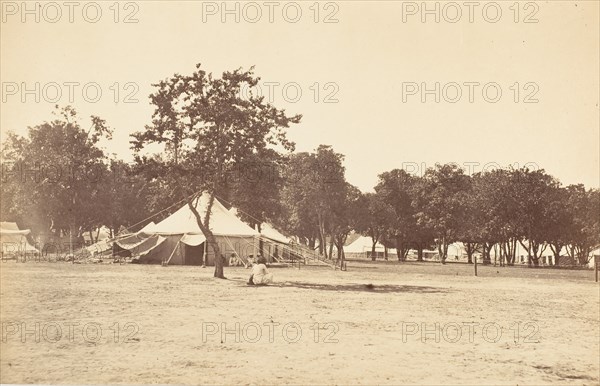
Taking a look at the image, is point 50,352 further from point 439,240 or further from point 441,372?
point 439,240

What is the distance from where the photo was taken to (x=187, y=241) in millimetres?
44656

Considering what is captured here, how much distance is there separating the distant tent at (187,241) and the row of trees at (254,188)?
184 centimetres

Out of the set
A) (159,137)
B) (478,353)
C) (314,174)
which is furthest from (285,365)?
(314,174)

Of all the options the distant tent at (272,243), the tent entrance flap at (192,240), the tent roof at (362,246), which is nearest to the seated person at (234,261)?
the distant tent at (272,243)

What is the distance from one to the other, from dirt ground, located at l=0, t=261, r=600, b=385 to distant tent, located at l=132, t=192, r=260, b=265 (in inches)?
946

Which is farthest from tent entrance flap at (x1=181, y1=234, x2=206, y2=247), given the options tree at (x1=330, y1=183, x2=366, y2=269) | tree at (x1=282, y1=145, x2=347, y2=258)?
tree at (x1=330, y1=183, x2=366, y2=269)

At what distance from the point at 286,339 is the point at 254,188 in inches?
821

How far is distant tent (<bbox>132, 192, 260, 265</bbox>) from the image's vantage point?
4478 centimetres

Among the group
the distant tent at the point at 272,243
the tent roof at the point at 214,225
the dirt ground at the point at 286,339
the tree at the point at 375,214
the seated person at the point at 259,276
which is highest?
the tree at the point at 375,214

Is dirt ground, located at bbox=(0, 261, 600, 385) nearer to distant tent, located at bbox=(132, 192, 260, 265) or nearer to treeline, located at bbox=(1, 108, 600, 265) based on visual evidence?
treeline, located at bbox=(1, 108, 600, 265)

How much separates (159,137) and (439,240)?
198 feet

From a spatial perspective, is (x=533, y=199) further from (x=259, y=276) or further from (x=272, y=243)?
(x=259, y=276)

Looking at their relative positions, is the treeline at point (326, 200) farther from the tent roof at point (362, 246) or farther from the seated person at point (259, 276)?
the tent roof at point (362, 246)

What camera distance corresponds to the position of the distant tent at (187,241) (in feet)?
147
